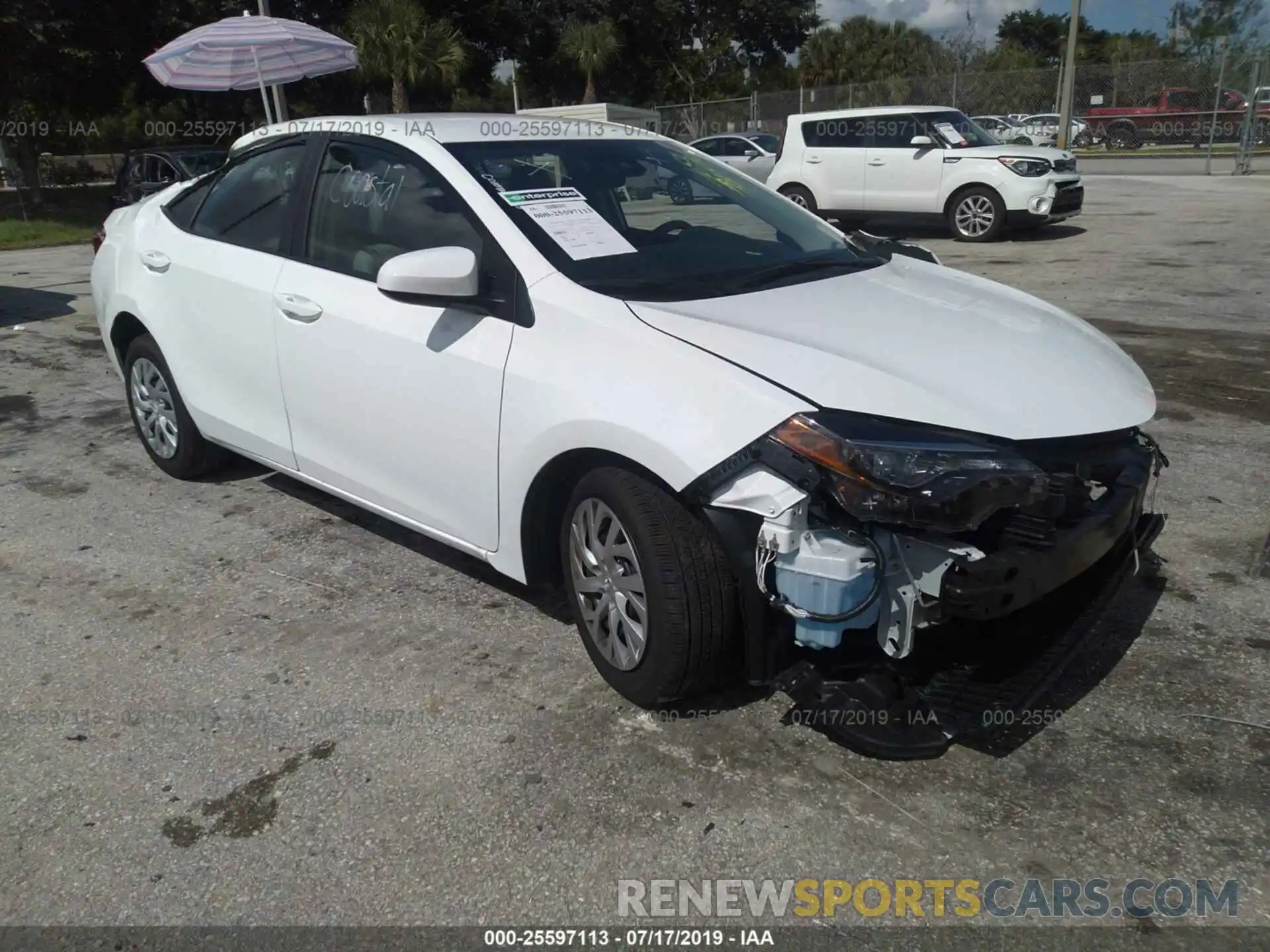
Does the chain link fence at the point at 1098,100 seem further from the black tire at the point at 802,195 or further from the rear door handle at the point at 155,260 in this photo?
the rear door handle at the point at 155,260

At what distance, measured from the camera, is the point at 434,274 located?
2998 millimetres

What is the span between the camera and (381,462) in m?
3.54

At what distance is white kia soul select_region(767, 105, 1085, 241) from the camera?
1298 centimetres

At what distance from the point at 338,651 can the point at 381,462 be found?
0.65 meters

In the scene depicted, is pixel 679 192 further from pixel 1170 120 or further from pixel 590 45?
pixel 590 45

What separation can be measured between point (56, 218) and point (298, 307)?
815 inches

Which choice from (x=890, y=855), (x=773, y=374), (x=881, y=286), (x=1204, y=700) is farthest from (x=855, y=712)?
(x=881, y=286)

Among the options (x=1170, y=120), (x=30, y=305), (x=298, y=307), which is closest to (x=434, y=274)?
(x=298, y=307)

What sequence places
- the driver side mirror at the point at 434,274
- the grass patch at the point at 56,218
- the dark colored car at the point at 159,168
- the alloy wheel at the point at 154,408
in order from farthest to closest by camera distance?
the grass patch at the point at 56,218 → the dark colored car at the point at 159,168 → the alloy wheel at the point at 154,408 → the driver side mirror at the point at 434,274

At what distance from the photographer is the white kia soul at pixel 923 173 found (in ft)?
42.6

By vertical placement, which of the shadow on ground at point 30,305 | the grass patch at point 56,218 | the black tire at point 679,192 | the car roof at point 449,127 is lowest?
the shadow on ground at point 30,305

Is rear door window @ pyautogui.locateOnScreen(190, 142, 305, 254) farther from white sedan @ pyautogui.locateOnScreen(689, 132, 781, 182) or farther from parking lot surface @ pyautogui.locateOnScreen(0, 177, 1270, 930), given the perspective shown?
white sedan @ pyautogui.locateOnScreen(689, 132, 781, 182)

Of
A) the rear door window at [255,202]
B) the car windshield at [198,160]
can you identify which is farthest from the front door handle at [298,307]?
the car windshield at [198,160]

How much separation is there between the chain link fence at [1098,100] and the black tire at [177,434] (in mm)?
27420
